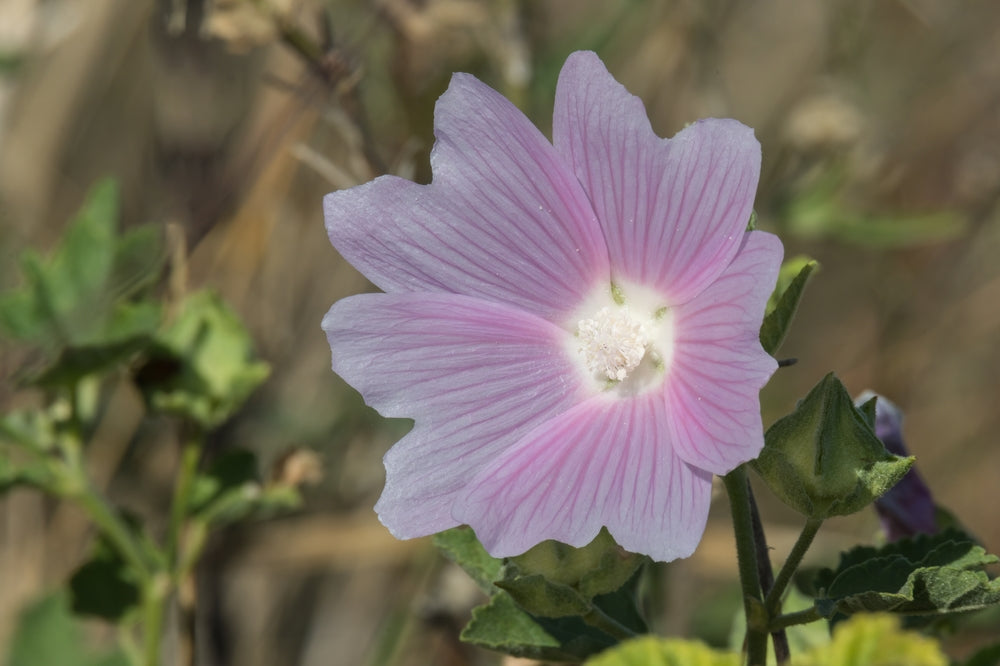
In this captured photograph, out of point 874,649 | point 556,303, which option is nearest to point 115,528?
point 556,303

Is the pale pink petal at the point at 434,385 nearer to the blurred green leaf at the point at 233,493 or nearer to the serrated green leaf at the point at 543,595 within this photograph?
the serrated green leaf at the point at 543,595

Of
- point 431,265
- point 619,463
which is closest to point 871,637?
point 619,463

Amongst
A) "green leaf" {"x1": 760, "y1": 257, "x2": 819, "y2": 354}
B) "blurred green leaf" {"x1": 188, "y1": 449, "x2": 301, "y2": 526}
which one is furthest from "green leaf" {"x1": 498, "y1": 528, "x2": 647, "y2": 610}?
"blurred green leaf" {"x1": 188, "y1": 449, "x2": 301, "y2": 526}

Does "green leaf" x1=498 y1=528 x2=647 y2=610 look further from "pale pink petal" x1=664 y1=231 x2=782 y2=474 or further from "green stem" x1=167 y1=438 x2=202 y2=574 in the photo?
"green stem" x1=167 y1=438 x2=202 y2=574

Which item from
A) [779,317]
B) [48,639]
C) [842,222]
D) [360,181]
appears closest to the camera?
[779,317]

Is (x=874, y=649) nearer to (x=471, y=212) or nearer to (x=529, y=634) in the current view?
(x=529, y=634)
